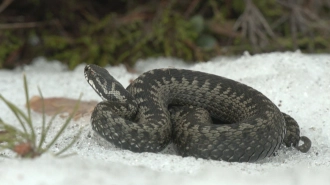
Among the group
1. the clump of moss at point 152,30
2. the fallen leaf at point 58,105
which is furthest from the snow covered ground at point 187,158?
the clump of moss at point 152,30

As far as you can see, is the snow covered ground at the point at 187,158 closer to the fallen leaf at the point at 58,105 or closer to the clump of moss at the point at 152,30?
the fallen leaf at the point at 58,105

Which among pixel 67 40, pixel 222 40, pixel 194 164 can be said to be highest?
pixel 67 40

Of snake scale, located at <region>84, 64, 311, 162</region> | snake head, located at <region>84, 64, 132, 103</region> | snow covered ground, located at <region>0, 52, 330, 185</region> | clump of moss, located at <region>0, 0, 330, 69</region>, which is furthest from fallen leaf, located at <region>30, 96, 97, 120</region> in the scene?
clump of moss, located at <region>0, 0, 330, 69</region>

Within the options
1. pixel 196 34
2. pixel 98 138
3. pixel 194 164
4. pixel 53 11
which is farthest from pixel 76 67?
pixel 194 164

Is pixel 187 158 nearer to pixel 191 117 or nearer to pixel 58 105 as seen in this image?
pixel 191 117

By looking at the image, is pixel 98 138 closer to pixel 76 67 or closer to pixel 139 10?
pixel 76 67

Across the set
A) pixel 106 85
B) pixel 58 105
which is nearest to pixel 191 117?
pixel 106 85
